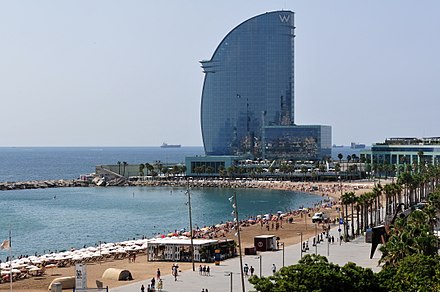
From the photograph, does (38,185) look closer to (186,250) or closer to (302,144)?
(302,144)

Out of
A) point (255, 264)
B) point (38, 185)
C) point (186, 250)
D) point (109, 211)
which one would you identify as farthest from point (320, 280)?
point (38, 185)

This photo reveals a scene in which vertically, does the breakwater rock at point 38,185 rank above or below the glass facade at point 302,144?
below

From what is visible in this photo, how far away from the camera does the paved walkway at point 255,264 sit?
149ft

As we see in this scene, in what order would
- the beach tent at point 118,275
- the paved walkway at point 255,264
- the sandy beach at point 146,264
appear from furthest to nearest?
1. the sandy beach at point 146,264
2. the beach tent at point 118,275
3. the paved walkway at point 255,264

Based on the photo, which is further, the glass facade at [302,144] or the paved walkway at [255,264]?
the glass facade at [302,144]

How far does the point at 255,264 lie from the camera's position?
53.9m

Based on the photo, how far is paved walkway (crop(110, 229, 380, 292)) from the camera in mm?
45500

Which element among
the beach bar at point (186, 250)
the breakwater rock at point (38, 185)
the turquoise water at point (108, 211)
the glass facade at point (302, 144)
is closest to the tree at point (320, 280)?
the beach bar at point (186, 250)

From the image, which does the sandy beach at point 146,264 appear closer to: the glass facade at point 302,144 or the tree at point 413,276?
the tree at point 413,276

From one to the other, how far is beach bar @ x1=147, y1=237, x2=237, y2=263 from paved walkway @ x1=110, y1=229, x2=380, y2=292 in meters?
1.40

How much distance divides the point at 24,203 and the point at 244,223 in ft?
164

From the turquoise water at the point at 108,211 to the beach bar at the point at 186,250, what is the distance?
14861 millimetres

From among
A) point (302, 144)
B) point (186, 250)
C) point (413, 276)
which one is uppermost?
point (302, 144)

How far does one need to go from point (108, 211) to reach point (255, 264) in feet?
188
